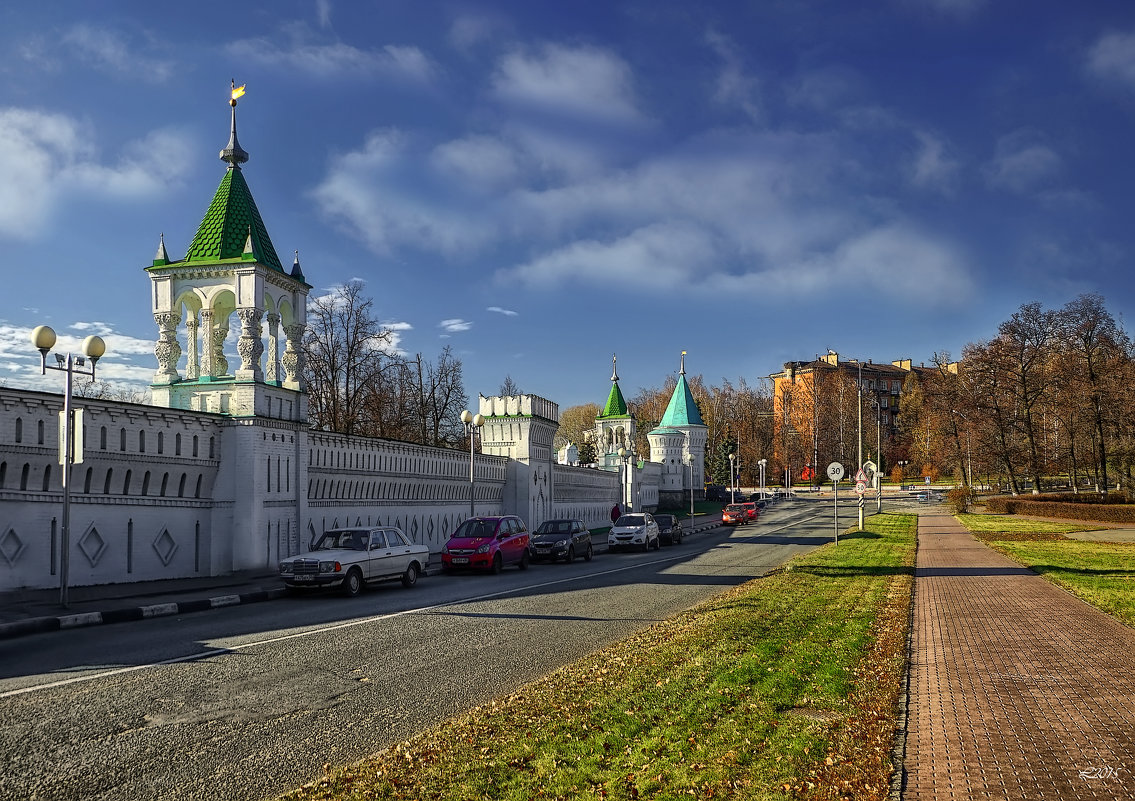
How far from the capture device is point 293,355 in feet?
74.7

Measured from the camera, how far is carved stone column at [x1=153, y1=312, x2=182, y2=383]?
2072 cm

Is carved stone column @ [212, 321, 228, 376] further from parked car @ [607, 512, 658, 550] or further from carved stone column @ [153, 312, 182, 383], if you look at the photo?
parked car @ [607, 512, 658, 550]

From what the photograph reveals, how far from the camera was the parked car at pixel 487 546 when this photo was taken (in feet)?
69.3

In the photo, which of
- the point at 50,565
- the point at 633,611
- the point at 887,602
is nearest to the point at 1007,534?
the point at 887,602

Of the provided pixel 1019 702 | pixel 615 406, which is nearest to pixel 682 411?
pixel 615 406

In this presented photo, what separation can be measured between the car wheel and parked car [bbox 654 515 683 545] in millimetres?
19006

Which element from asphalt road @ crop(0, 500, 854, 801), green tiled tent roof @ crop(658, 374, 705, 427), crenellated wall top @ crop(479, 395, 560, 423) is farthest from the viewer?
green tiled tent roof @ crop(658, 374, 705, 427)

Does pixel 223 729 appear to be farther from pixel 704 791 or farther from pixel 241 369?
pixel 241 369

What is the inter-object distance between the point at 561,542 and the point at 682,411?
52.0m

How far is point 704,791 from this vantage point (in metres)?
Answer: 5.03


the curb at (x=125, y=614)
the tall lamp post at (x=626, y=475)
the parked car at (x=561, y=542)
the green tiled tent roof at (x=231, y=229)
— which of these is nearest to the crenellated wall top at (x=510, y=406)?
the parked car at (x=561, y=542)

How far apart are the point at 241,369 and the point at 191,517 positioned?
148 inches

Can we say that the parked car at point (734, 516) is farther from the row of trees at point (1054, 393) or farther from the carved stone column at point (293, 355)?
the carved stone column at point (293, 355)

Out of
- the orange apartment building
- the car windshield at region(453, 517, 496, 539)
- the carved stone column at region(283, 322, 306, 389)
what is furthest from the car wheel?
the orange apartment building
